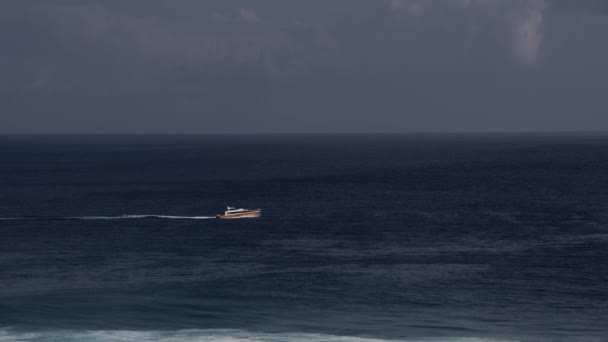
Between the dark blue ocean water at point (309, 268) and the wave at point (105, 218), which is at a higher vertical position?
the wave at point (105, 218)

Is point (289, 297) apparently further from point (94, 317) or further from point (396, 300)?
point (94, 317)

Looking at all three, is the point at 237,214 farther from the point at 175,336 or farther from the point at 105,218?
the point at 175,336

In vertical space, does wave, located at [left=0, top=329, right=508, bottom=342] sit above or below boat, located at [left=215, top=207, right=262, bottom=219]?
below

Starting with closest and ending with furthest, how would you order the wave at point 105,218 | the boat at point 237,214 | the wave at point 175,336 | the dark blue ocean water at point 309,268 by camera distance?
the wave at point 175,336 < the dark blue ocean water at point 309,268 < the boat at point 237,214 < the wave at point 105,218

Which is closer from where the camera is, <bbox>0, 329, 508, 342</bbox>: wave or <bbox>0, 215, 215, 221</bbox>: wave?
<bbox>0, 329, 508, 342</bbox>: wave

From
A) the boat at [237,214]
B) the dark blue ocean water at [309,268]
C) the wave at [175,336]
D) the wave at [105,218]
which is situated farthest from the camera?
the wave at [105,218]

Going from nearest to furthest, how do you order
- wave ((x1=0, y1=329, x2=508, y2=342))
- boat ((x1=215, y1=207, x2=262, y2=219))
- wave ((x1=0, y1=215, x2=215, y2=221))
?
wave ((x1=0, y1=329, x2=508, y2=342)), boat ((x1=215, y1=207, x2=262, y2=219)), wave ((x1=0, y1=215, x2=215, y2=221))

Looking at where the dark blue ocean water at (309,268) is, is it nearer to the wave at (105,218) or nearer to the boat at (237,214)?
the wave at (105,218)

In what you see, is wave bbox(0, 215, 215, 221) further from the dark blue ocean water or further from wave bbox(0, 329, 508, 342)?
wave bbox(0, 329, 508, 342)

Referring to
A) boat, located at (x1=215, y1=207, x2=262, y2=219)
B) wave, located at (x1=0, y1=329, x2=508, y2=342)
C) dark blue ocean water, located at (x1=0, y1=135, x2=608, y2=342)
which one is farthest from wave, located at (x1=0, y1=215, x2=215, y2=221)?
wave, located at (x1=0, y1=329, x2=508, y2=342)

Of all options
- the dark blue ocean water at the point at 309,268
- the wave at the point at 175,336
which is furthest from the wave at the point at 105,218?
the wave at the point at 175,336
